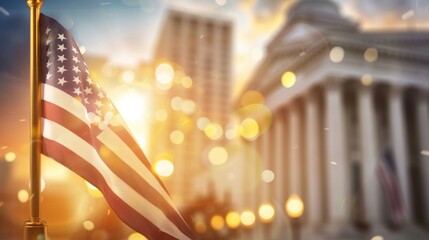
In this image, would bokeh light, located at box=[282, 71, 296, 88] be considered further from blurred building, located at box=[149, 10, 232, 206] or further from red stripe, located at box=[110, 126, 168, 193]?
blurred building, located at box=[149, 10, 232, 206]

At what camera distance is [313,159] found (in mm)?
37719

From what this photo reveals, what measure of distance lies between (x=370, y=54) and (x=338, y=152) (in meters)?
7.28

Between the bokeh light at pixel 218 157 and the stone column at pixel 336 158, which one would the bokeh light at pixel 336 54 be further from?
the bokeh light at pixel 218 157

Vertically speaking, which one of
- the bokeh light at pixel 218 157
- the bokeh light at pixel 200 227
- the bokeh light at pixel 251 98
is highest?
the bokeh light at pixel 218 157

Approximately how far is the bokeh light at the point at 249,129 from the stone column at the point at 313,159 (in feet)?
51.8

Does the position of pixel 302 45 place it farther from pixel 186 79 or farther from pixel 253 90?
pixel 186 79

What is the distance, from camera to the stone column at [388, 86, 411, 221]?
113ft

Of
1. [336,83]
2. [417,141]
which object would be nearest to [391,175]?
[336,83]

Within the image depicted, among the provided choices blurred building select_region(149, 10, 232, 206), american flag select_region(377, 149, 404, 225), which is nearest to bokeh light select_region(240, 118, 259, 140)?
american flag select_region(377, 149, 404, 225)

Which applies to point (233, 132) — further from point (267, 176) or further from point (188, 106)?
point (188, 106)

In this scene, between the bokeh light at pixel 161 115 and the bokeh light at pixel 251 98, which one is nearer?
A: the bokeh light at pixel 251 98

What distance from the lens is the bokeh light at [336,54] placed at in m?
34.7

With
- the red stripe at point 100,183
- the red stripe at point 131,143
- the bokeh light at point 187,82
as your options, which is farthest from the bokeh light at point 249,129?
the bokeh light at point 187,82

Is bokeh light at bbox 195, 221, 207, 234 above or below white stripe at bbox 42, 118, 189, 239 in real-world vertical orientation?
above
